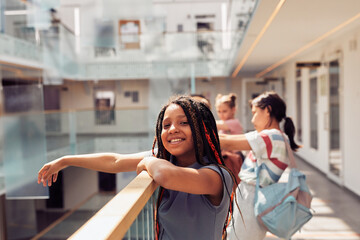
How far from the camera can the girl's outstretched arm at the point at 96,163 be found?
5.17ft

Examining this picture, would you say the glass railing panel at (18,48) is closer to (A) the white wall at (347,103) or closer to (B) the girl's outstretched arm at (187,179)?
(A) the white wall at (347,103)

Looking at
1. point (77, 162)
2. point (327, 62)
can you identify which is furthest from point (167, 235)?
point (327, 62)

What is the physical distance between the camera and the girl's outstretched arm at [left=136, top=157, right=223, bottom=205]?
113cm

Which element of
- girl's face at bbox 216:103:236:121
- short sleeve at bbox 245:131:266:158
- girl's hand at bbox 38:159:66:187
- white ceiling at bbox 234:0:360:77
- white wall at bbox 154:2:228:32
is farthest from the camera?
white wall at bbox 154:2:228:32

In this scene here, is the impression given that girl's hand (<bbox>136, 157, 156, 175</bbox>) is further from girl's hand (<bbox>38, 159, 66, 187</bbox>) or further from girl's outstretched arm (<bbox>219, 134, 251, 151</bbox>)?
girl's outstretched arm (<bbox>219, 134, 251, 151</bbox>)

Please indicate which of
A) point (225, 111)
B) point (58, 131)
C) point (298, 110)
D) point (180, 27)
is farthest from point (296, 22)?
point (180, 27)

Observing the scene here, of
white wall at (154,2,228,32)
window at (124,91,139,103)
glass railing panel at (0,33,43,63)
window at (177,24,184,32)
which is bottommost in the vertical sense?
window at (124,91,139,103)

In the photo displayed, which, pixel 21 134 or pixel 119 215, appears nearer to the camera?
pixel 119 215

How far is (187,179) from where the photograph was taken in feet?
3.70

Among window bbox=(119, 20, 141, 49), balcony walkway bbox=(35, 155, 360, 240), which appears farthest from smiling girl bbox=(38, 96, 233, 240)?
window bbox=(119, 20, 141, 49)

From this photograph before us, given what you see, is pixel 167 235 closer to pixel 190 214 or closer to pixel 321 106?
pixel 190 214

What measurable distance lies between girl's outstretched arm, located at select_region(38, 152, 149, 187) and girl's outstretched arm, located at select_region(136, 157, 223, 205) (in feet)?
1.08

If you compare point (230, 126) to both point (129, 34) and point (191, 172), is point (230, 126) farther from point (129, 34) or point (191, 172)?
point (129, 34)

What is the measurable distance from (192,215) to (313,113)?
8587 mm
